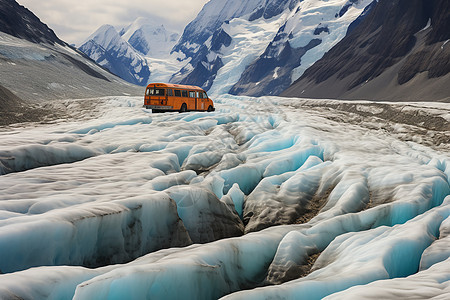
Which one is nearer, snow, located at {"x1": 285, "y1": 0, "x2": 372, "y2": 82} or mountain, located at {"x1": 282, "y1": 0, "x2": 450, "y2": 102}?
mountain, located at {"x1": 282, "y1": 0, "x2": 450, "y2": 102}

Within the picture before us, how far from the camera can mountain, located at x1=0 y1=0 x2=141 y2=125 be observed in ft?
98.6

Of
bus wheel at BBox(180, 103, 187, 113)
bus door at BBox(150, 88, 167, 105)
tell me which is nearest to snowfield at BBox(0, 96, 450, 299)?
bus door at BBox(150, 88, 167, 105)

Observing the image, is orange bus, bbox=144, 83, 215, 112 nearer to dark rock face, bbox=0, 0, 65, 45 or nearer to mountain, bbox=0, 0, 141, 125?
mountain, bbox=0, 0, 141, 125

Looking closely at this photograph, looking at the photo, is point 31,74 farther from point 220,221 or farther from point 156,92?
point 220,221

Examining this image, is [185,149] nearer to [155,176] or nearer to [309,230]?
[155,176]

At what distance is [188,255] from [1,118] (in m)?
21.6

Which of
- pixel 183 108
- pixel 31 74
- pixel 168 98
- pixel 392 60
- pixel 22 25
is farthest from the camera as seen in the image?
pixel 22 25

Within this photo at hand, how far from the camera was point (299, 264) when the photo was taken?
6.68 meters

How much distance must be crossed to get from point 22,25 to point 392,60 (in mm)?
95643

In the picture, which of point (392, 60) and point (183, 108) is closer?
point (183, 108)

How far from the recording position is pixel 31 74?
57.3m

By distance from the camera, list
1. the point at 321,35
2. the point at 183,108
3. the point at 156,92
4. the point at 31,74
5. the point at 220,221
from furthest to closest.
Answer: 1. the point at 321,35
2. the point at 31,74
3. the point at 183,108
4. the point at 156,92
5. the point at 220,221

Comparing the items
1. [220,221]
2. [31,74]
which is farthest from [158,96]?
[31,74]

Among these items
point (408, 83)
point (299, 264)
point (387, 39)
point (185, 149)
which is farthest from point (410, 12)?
point (299, 264)
